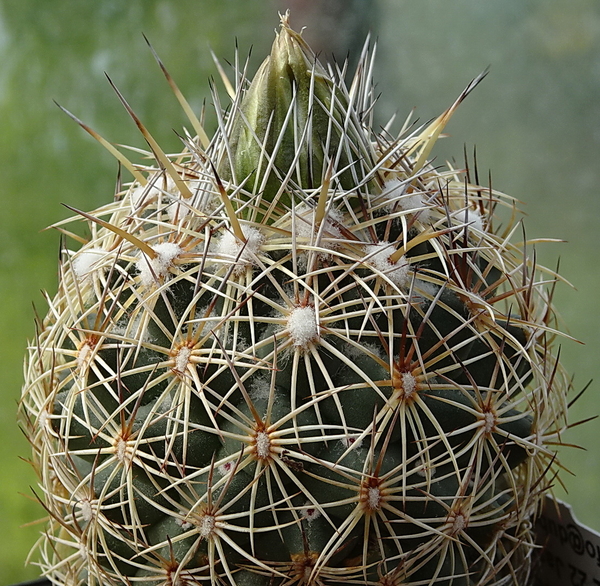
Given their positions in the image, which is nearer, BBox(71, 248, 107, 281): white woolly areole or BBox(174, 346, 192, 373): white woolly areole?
BBox(174, 346, 192, 373): white woolly areole

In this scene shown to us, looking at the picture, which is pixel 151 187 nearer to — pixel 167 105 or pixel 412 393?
pixel 412 393

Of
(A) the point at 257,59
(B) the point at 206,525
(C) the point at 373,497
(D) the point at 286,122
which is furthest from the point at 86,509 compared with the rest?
(A) the point at 257,59

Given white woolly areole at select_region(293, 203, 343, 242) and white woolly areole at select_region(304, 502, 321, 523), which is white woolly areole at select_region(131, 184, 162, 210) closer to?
white woolly areole at select_region(293, 203, 343, 242)

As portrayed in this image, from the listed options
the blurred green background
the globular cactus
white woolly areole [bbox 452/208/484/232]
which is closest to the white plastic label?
the globular cactus

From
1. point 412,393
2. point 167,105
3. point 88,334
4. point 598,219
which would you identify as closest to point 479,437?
point 412,393

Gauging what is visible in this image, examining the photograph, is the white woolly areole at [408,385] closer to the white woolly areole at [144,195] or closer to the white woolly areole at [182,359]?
the white woolly areole at [182,359]

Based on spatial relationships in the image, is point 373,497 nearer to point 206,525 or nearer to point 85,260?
point 206,525
